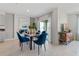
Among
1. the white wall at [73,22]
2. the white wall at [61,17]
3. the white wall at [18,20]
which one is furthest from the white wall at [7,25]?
the white wall at [73,22]

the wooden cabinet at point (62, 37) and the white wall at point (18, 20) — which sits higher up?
the white wall at point (18, 20)

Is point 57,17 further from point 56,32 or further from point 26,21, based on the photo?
point 26,21

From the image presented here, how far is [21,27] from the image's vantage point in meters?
9.65

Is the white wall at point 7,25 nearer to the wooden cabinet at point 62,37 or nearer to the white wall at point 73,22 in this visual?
the wooden cabinet at point 62,37

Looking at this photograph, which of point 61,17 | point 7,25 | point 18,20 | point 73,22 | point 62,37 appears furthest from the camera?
point 18,20

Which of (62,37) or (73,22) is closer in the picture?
(62,37)

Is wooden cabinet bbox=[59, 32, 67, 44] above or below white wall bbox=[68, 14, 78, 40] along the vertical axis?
below

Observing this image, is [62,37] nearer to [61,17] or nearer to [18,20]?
[61,17]

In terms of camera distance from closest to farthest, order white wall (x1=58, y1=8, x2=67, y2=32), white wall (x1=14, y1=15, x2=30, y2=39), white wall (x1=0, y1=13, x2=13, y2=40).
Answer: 1. white wall (x1=58, y1=8, x2=67, y2=32)
2. white wall (x1=0, y1=13, x2=13, y2=40)
3. white wall (x1=14, y1=15, x2=30, y2=39)

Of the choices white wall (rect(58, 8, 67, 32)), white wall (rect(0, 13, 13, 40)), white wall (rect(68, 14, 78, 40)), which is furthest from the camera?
white wall (rect(0, 13, 13, 40))

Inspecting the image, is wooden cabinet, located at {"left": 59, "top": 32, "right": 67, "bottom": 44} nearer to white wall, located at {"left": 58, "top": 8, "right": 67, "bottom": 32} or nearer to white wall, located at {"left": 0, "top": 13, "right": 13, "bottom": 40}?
white wall, located at {"left": 58, "top": 8, "right": 67, "bottom": 32}

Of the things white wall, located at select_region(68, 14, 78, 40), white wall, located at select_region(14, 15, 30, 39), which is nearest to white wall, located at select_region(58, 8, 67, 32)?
white wall, located at select_region(68, 14, 78, 40)

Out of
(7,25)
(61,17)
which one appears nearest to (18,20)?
(7,25)

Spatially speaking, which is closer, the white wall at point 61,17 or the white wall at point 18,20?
the white wall at point 61,17
